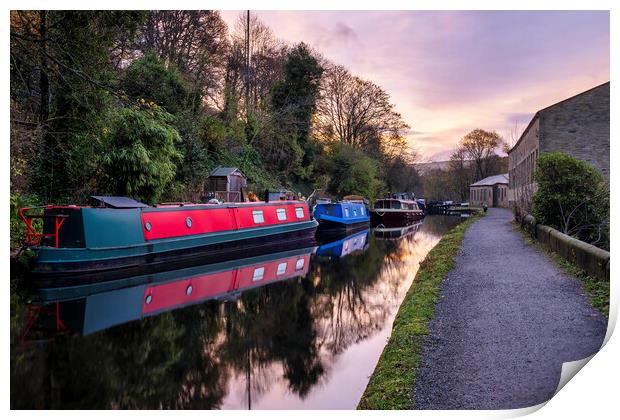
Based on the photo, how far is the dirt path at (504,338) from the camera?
10.5 feet

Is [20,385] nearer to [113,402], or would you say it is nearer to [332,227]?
[113,402]

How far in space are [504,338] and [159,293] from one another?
510 centimetres

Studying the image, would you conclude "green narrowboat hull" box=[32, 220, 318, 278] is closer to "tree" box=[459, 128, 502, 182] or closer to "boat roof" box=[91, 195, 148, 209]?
"boat roof" box=[91, 195, 148, 209]

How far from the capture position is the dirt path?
3197 millimetres

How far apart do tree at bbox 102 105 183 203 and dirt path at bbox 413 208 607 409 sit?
7069 millimetres

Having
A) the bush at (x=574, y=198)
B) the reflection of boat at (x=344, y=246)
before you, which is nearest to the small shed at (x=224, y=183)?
the reflection of boat at (x=344, y=246)

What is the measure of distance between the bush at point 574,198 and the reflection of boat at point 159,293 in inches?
223

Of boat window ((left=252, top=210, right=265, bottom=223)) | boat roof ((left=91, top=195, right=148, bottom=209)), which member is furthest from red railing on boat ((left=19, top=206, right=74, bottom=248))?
boat window ((left=252, top=210, right=265, bottom=223))

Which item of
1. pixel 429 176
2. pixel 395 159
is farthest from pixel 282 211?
pixel 429 176

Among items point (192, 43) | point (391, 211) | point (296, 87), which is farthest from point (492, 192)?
point (192, 43)

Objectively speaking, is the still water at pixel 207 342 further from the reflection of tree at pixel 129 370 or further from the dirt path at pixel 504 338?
the dirt path at pixel 504 338

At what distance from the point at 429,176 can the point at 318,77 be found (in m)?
27.5

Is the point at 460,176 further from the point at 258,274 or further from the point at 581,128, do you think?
the point at 258,274

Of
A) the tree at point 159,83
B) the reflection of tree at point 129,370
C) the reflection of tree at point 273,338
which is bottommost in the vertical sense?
the reflection of tree at point 273,338
